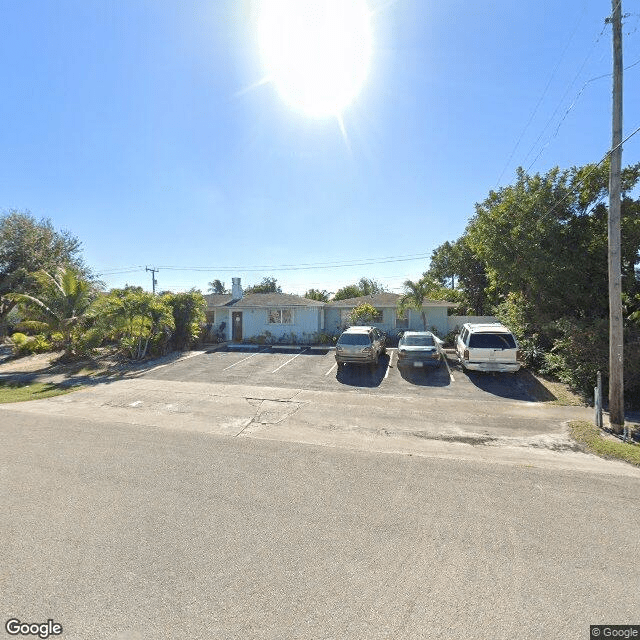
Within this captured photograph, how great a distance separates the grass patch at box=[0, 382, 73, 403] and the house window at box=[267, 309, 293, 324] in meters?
12.7

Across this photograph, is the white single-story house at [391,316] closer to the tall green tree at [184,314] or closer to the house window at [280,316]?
the house window at [280,316]

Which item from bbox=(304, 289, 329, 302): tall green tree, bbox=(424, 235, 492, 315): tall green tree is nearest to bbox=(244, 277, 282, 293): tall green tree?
bbox=(304, 289, 329, 302): tall green tree

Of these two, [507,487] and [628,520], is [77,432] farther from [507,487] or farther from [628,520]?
[628,520]

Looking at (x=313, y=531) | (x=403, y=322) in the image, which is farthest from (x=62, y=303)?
(x=403, y=322)

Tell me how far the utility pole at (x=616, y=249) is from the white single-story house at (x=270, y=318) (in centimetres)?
1629

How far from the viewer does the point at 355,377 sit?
1388 centimetres

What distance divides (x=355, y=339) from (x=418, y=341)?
8.96 feet

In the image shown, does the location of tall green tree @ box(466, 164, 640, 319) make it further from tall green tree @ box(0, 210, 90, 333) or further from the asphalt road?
tall green tree @ box(0, 210, 90, 333)

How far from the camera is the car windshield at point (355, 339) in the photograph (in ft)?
48.5

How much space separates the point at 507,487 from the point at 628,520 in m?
1.30

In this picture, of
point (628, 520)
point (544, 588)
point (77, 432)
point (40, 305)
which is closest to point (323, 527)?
point (544, 588)

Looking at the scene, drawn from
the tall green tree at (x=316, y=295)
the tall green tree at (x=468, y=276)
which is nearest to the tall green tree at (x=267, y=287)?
the tall green tree at (x=316, y=295)

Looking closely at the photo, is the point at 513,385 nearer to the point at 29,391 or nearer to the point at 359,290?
the point at 29,391

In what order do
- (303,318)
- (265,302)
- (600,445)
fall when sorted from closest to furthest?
(600,445) → (303,318) → (265,302)
